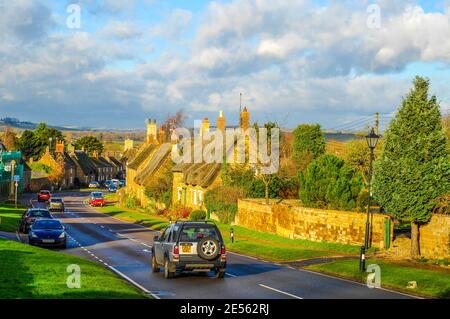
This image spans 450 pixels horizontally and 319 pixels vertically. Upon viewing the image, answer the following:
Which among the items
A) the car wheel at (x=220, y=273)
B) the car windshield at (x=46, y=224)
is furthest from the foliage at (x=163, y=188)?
the car wheel at (x=220, y=273)

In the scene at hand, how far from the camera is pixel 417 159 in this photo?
2881 centimetres

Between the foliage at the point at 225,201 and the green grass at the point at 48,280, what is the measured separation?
2596 cm

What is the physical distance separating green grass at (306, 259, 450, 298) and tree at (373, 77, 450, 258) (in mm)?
2851

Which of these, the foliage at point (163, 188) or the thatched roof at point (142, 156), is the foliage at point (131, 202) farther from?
the foliage at point (163, 188)

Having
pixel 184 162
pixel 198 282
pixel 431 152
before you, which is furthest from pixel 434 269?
pixel 184 162

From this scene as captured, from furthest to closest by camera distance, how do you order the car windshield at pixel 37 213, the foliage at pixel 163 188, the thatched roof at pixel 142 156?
the thatched roof at pixel 142 156
the foliage at pixel 163 188
the car windshield at pixel 37 213

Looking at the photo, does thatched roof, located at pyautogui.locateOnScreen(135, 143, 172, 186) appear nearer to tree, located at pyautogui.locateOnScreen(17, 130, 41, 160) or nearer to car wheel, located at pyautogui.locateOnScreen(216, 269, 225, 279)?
car wheel, located at pyautogui.locateOnScreen(216, 269, 225, 279)

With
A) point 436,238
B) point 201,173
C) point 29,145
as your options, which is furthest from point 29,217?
point 29,145

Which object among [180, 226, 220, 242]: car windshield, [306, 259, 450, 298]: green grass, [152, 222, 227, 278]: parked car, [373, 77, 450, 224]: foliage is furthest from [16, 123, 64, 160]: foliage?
[180, 226, 220, 242]: car windshield

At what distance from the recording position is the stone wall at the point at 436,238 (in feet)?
91.5

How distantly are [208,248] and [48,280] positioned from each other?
18.5 ft

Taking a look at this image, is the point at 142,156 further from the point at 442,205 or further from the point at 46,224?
Result: the point at 442,205

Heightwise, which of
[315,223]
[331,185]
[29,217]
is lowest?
[29,217]
